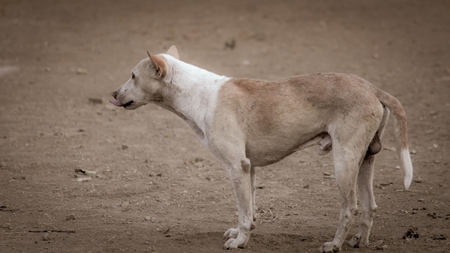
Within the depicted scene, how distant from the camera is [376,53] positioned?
1430 cm

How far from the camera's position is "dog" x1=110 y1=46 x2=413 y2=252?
5.75 metres

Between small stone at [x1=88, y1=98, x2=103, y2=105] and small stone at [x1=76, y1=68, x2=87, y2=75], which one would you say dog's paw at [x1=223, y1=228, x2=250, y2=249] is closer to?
small stone at [x1=88, y1=98, x2=103, y2=105]

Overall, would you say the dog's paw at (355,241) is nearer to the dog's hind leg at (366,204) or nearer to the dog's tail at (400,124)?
the dog's hind leg at (366,204)

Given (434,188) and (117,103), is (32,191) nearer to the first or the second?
(117,103)

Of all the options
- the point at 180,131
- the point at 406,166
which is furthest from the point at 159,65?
the point at 180,131

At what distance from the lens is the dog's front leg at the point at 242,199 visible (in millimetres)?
5906

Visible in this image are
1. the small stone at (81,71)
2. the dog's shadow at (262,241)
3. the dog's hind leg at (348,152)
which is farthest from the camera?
the small stone at (81,71)

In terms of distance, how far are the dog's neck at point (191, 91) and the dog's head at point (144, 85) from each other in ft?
0.22

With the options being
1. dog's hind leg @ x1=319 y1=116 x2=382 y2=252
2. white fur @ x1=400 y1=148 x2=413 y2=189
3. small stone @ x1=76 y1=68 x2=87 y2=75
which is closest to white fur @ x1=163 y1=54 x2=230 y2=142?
dog's hind leg @ x1=319 y1=116 x2=382 y2=252

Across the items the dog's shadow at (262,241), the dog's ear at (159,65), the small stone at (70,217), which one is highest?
the dog's ear at (159,65)

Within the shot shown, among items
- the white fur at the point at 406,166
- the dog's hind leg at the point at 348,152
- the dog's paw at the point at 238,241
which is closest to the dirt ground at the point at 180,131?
the dog's paw at the point at 238,241

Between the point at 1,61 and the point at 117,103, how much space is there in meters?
7.72

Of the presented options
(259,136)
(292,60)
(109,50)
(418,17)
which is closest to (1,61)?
(109,50)

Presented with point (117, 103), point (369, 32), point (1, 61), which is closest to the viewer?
point (117, 103)
